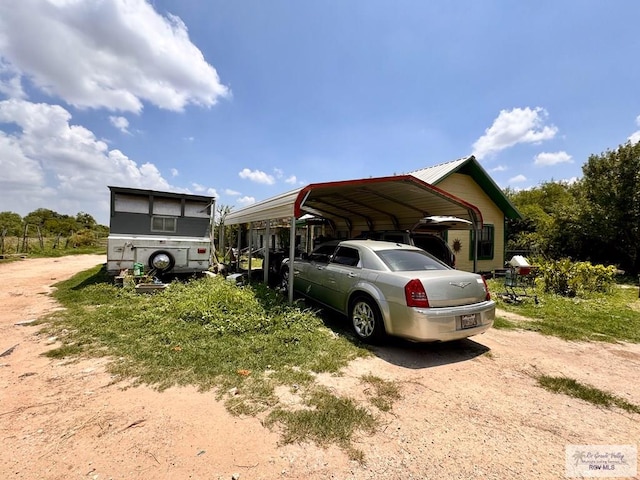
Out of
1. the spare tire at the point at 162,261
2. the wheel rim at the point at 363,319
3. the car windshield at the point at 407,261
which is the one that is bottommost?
the wheel rim at the point at 363,319

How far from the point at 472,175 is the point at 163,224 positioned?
12720 mm

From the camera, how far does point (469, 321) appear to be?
4223 mm

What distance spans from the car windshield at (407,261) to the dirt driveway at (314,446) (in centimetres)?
134

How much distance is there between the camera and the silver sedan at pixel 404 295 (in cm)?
404

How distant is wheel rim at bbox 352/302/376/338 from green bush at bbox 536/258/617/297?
24.4ft

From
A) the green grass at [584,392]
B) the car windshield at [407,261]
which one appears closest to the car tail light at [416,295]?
the car windshield at [407,261]

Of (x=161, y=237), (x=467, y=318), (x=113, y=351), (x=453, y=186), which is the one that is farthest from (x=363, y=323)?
(x=453, y=186)

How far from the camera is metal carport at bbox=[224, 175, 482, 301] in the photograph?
6.27 metres

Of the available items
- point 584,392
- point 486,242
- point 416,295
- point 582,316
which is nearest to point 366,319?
point 416,295

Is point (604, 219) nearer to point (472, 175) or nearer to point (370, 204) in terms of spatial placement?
point (472, 175)

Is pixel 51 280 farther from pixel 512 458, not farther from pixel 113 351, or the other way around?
pixel 512 458

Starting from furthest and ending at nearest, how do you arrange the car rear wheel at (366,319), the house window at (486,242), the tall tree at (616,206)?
the house window at (486,242)
the tall tree at (616,206)
the car rear wheel at (366,319)

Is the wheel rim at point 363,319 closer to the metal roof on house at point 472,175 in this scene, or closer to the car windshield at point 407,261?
the car windshield at point 407,261

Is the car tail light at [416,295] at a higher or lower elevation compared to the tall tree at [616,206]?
lower
